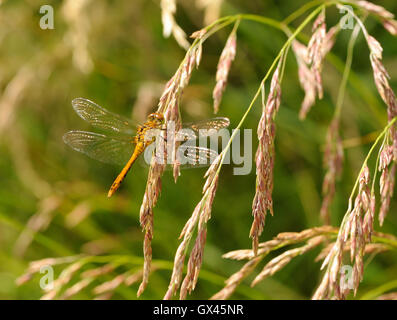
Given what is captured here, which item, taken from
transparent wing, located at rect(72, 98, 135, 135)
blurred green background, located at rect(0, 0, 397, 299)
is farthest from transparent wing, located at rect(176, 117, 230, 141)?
blurred green background, located at rect(0, 0, 397, 299)

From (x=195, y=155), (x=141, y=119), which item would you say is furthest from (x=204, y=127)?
(x=141, y=119)

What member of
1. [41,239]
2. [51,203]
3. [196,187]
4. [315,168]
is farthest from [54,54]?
[315,168]

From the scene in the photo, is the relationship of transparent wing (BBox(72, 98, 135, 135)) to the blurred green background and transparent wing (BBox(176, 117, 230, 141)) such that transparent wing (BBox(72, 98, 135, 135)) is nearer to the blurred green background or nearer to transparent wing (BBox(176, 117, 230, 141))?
transparent wing (BBox(176, 117, 230, 141))

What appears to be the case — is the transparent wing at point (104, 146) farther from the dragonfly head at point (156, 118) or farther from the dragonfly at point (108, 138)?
the dragonfly head at point (156, 118)

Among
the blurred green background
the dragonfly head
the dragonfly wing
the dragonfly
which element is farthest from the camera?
the blurred green background

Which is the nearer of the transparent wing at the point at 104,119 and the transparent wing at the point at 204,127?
the transparent wing at the point at 204,127

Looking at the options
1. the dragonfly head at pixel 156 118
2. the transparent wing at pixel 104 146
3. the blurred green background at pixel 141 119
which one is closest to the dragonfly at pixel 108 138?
the transparent wing at pixel 104 146

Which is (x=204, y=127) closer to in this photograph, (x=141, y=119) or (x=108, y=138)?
(x=108, y=138)
